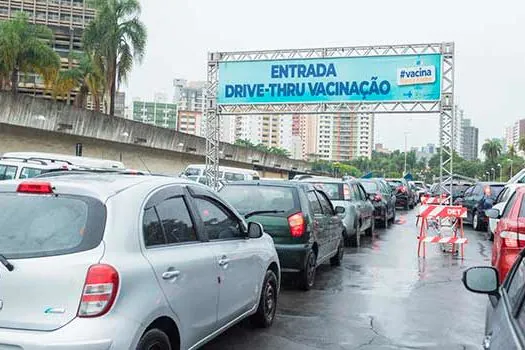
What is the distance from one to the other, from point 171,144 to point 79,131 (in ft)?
29.4

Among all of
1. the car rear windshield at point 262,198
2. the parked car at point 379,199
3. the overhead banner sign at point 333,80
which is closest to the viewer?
the car rear windshield at point 262,198

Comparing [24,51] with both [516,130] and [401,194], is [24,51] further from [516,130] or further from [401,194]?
[516,130]

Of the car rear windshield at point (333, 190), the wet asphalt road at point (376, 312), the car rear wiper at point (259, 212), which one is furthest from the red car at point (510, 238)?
the car rear windshield at point (333, 190)

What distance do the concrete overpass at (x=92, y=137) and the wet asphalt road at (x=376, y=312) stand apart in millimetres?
19129

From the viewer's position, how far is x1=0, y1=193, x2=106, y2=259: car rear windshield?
3398 mm

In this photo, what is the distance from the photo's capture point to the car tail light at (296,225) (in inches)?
304

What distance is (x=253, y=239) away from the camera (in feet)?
18.5

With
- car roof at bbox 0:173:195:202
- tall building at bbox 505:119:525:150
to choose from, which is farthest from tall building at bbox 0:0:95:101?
tall building at bbox 505:119:525:150

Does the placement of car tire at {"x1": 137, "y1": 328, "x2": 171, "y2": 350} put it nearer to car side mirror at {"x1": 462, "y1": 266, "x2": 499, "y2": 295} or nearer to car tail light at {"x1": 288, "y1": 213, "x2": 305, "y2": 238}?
car side mirror at {"x1": 462, "y1": 266, "x2": 499, "y2": 295}

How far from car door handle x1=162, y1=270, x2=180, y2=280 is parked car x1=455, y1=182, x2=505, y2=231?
49.2ft

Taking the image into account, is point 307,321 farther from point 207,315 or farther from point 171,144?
point 171,144

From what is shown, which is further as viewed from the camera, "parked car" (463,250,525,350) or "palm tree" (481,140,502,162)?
"palm tree" (481,140,502,162)

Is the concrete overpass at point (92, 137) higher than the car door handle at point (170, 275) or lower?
higher

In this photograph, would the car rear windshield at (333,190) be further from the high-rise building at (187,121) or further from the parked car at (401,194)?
the high-rise building at (187,121)
